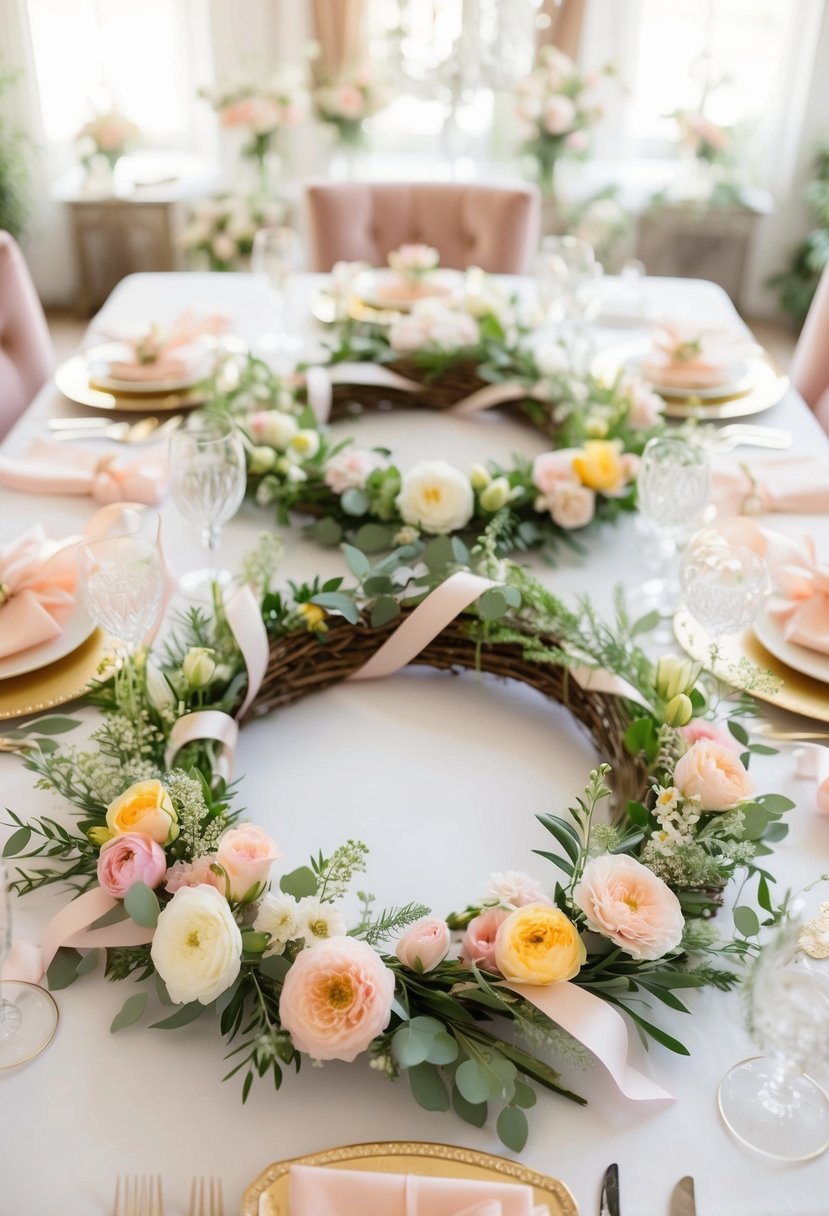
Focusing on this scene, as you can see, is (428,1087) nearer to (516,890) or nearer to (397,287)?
(516,890)

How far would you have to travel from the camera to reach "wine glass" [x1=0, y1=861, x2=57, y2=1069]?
87 cm

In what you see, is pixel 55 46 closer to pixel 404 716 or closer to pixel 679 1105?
pixel 404 716

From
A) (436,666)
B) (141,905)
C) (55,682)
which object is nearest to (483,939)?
(141,905)

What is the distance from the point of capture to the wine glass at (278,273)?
2.19 m

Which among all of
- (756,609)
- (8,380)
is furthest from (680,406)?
(8,380)

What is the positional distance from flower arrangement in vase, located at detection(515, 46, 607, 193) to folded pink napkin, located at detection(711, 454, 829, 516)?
3043 mm

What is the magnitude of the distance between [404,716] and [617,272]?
411cm

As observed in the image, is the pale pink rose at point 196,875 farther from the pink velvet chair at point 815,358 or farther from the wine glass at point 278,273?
the pink velvet chair at point 815,358

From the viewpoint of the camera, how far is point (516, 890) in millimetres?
938

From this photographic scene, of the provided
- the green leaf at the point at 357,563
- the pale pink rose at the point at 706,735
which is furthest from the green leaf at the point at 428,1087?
the green leaf at the point at 357,563

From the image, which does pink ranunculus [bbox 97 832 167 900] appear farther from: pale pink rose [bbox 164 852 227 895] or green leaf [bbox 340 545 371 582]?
green leaf [bbox 340 545 371 582]

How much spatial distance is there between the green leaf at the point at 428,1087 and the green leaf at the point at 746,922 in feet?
0.93

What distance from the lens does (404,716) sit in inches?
51.4

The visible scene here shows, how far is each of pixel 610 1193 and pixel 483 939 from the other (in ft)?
0.69
